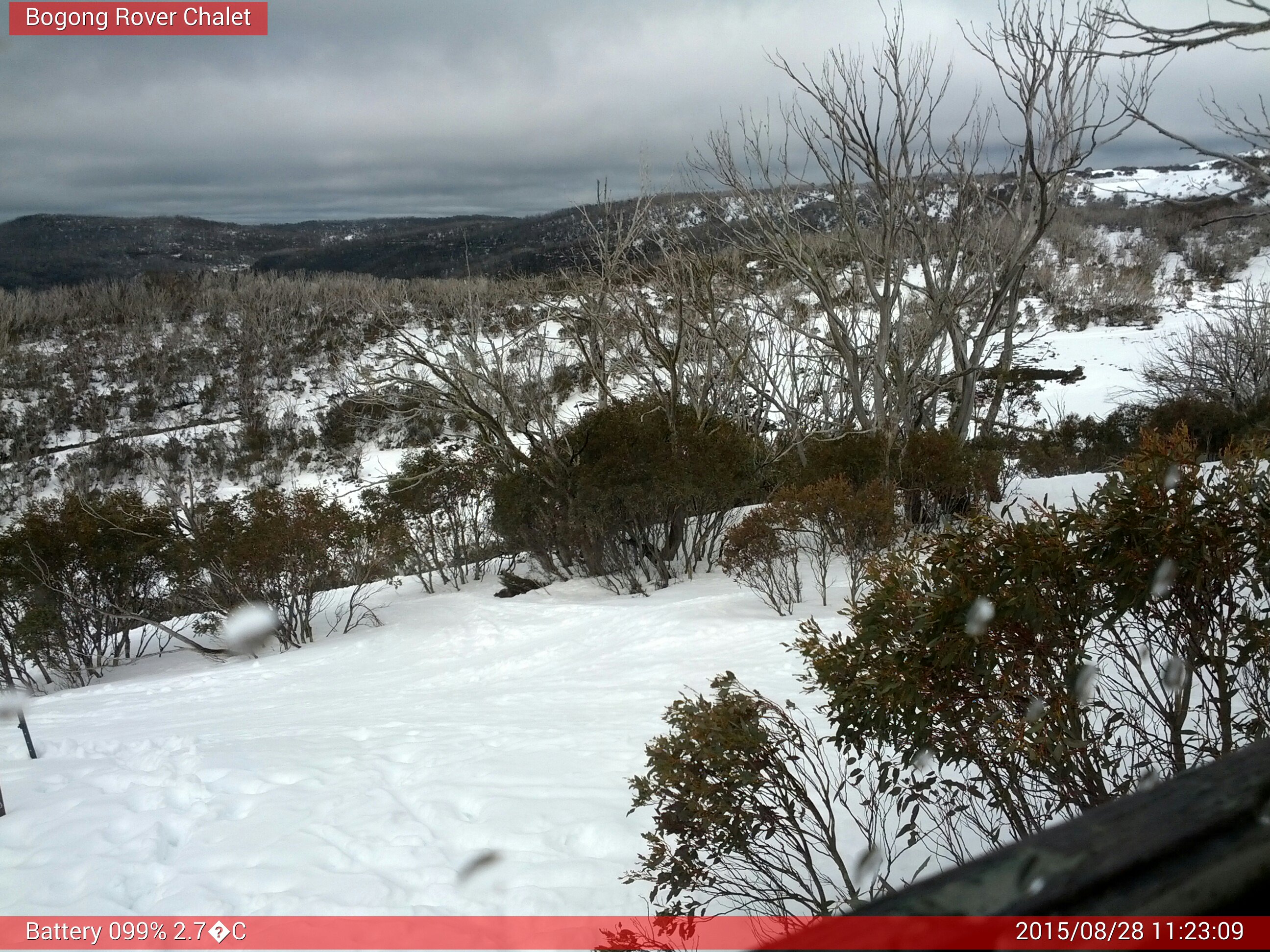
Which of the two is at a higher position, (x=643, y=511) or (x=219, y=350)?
(x=219, y=350)

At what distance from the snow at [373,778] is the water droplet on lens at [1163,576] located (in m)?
2.26

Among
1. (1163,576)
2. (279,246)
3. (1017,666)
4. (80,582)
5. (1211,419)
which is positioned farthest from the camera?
(279,246)

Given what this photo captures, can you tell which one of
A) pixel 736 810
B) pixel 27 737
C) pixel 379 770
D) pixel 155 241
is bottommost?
pixel 379 770

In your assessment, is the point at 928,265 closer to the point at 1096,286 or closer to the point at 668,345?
the point at 668,345

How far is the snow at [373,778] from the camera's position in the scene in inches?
135

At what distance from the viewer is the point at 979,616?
8.32ft

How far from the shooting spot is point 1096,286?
3647 cm

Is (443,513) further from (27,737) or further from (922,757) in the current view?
(922,757)

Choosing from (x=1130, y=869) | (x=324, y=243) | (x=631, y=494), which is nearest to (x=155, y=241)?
(x=324, y=243)

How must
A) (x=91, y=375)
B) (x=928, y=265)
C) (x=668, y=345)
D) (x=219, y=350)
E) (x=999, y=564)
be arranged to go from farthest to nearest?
(x=219, y=350) < (x=91, y=375) < (x=668, y=345) < (x=928, y=265) < (x=999, y=564)

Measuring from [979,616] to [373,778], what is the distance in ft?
12.3

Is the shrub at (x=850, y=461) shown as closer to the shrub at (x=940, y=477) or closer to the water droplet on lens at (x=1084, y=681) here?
the shrub at (x=940, y=477)

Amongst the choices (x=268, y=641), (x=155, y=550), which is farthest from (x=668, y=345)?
(x=155, y=550)

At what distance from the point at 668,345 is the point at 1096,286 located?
1244 inches
